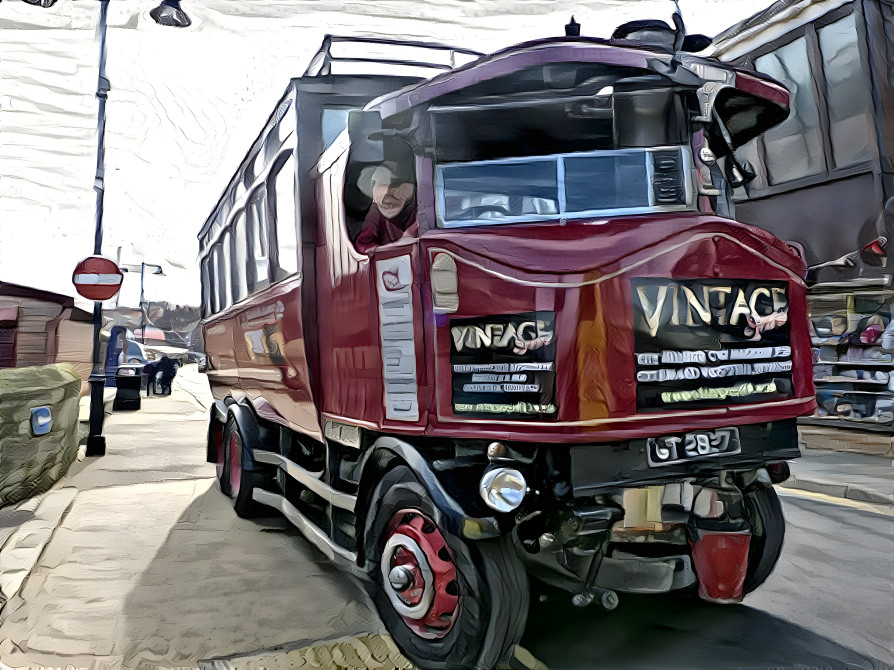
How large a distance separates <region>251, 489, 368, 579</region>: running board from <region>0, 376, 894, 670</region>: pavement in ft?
1.00

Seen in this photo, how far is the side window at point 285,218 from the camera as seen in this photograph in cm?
465

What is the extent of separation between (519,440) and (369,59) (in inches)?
114

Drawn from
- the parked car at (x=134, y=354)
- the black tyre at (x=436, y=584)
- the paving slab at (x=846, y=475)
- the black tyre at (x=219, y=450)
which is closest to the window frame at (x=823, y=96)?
the paving slab at (x=846, y=475)

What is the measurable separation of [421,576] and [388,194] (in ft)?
6.10

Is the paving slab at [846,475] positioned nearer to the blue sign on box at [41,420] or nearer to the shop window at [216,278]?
the shop window at [216,278]

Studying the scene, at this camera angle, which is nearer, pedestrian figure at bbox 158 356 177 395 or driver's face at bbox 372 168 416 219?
driver's face at bbox 372 168 416 219

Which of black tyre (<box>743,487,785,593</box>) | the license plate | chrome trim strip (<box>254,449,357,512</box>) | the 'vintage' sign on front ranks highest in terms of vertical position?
the 'vintage' sign on front

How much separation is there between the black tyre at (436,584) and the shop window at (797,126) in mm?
9349

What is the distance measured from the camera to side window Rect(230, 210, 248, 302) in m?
6.45

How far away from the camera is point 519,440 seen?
3098mm

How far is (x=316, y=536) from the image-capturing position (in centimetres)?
457

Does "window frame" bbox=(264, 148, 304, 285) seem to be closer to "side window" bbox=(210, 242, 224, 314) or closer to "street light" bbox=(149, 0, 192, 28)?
"street light" bbox=(149, 0, 192, 28)

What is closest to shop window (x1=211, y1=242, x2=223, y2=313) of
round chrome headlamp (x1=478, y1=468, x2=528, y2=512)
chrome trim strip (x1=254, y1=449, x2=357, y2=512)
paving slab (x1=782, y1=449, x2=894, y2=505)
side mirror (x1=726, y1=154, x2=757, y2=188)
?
chrome trim strip (x1=254, y1=449, x2=357, y2=512)

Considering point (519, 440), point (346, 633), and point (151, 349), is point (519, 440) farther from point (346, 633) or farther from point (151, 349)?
point (151, 349)
